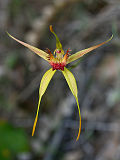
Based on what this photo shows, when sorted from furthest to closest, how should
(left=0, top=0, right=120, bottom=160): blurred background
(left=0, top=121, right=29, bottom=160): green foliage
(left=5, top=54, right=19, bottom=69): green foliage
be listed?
(left=5, top=54, right=19, bottom=69): green foliage, (left=0, top=0, right=120, bottom=160): blurred background, (left=0, top=121, right=29, bottom=160): green foliage

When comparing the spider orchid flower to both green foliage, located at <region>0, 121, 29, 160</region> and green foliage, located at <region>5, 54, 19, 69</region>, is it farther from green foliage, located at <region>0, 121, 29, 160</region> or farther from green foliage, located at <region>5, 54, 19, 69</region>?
green foliage, located at <region>5, 54, 19, 69</region>

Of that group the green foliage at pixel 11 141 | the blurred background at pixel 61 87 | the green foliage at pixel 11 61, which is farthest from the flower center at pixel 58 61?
the green foliage at pixel 11 61

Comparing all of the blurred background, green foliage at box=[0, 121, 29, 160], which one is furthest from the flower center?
→ green foliage at box=[0, 121, 29, 160]

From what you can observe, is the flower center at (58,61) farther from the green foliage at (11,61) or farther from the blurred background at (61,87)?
the green foliage at (11,61)

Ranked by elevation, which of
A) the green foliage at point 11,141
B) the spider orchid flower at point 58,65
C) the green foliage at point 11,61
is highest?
the green foliage at point 11,61

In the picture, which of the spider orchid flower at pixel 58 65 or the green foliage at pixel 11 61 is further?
the green foliage at pixel 11 61

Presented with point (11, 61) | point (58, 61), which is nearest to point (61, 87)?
point (11, 61)

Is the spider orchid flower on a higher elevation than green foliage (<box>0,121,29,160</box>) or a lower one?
higher

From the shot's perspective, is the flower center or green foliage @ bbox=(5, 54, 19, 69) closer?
the flower center

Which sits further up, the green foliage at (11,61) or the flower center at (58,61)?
the green foliage at (11,61)

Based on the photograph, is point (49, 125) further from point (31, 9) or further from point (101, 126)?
point (31, 9)
